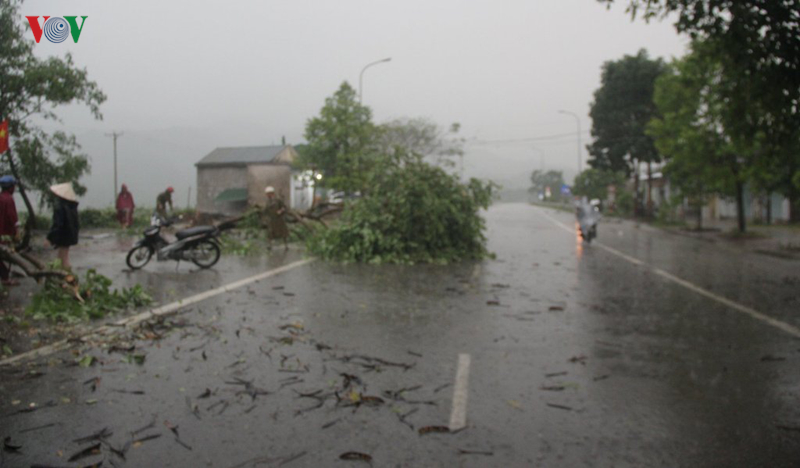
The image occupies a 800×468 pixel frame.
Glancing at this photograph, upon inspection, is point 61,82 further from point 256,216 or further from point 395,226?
point 256,216

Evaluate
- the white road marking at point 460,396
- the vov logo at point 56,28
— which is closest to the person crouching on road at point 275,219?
the white road marking at point 460,396

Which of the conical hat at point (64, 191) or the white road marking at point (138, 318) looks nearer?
the white road marking at point (138, 318)

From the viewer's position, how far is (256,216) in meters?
23.0

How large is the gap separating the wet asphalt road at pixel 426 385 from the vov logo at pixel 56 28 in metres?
2.56

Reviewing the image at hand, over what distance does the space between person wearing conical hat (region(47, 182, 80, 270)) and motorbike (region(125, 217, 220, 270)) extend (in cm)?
315

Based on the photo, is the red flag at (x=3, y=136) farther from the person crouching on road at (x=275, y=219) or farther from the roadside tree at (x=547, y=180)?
the roadside tree at (x=547, y=180)

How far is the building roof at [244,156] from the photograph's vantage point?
46.9 m

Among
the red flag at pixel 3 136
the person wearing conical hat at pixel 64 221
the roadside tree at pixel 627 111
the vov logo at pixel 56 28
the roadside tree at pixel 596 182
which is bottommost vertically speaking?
the person wearing conical hat at pixel 64 221

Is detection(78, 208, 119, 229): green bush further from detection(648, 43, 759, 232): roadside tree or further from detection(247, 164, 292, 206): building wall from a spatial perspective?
detection(648, 43, 759, 232): roadside tree

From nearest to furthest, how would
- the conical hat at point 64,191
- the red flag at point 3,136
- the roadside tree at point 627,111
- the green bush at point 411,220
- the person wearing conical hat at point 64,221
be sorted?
the red flag at point 3,136
the conical hat at point 64,191
the person wearing conical hat at point 64,221
the green bush at point 411,220
the roadside tree at point 627,111

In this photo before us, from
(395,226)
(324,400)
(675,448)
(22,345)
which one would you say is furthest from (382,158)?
(675,448)

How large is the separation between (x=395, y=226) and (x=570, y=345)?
420 inches

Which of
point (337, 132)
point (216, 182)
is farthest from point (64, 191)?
point (216, 182)

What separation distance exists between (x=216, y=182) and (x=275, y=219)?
28.2 meters
